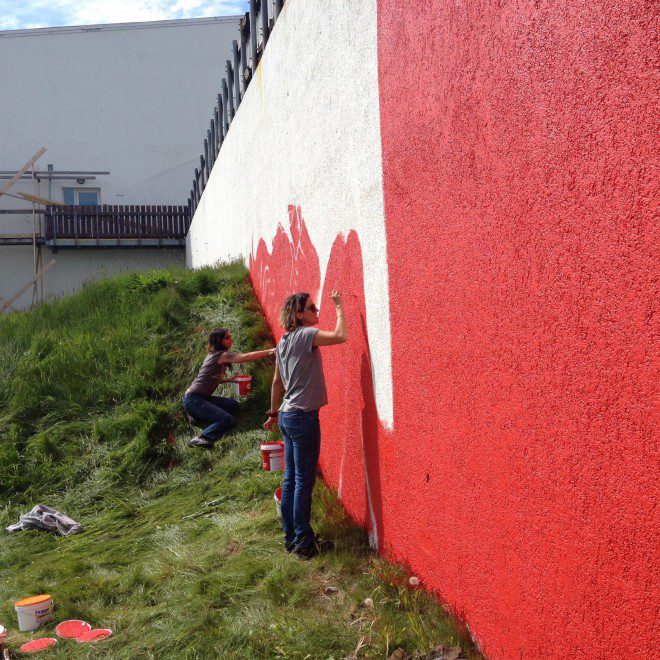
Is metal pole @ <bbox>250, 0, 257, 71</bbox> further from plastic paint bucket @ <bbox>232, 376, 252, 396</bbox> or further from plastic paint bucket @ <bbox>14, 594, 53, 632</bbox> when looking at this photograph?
plastic paint bucket @ <bbox>14, 594, 53, 632</bbox>

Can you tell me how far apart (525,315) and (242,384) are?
5.17m

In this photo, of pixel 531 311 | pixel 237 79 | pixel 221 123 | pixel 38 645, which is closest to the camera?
pixel 531 311

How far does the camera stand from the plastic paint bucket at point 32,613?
423cm

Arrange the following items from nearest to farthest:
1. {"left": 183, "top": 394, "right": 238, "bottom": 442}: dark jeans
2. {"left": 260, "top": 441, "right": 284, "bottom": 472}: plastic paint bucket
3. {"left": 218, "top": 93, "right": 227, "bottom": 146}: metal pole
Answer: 1. {"left": 260, "top": 441, "right": 284, "bottom": 472}: plastic paint bucket
2. {"left": 183, "top": 394, "right": 238, "bottom": 442}: dark jeans
3. {"left": 218, "top": 93, "right": 227, "bottom": 146}: metal pole

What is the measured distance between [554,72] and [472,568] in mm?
1945

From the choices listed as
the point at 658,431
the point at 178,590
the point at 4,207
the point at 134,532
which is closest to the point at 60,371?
the point at 134,532

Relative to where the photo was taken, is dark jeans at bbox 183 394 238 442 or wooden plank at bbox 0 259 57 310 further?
wooden plank at bbox 0 259 57 310

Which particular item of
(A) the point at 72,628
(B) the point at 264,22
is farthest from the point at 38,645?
(B) the point at 264,22

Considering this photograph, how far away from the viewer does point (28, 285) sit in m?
20.5

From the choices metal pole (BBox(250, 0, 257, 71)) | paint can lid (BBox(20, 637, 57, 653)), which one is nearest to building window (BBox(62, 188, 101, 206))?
metal pole (BBox(250, 0, 257, 71))

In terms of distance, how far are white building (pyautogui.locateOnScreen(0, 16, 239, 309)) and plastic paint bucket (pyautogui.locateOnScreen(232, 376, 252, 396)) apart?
1605 centimetres

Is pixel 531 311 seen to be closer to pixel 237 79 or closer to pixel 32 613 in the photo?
pixel 32 613

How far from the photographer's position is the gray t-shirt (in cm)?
462

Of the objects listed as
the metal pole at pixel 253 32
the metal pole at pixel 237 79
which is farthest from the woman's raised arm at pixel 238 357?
the metal pole at pixel 237 79
